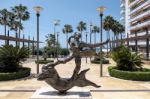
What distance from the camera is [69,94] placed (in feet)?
48.1

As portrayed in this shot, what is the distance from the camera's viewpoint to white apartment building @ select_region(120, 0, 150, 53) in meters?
80.2

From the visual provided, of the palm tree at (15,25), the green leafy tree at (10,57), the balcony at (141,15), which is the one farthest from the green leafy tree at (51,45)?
the green leafy tree at (10,57)

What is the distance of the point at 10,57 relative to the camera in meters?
27.5

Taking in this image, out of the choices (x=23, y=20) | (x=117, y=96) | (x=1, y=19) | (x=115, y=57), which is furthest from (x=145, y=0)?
(x=117, y=96)

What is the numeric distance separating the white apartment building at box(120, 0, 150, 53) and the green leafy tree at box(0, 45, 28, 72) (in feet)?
160

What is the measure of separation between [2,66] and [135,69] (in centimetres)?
1247

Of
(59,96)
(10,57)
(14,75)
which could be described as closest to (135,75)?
(14,75)

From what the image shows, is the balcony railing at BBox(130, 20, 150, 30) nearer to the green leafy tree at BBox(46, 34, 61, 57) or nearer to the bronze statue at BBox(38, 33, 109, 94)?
the green leafy tree at BBox(46, 34, 61, 57)

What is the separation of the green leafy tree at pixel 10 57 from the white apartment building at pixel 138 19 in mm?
48813

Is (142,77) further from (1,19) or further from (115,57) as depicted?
(1,19)

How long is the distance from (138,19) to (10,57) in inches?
2592

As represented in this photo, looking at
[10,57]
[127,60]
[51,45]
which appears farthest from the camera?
[51,45]

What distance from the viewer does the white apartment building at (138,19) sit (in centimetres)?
8024

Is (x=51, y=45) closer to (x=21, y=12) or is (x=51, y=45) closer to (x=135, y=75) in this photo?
(x=21, y=12)
